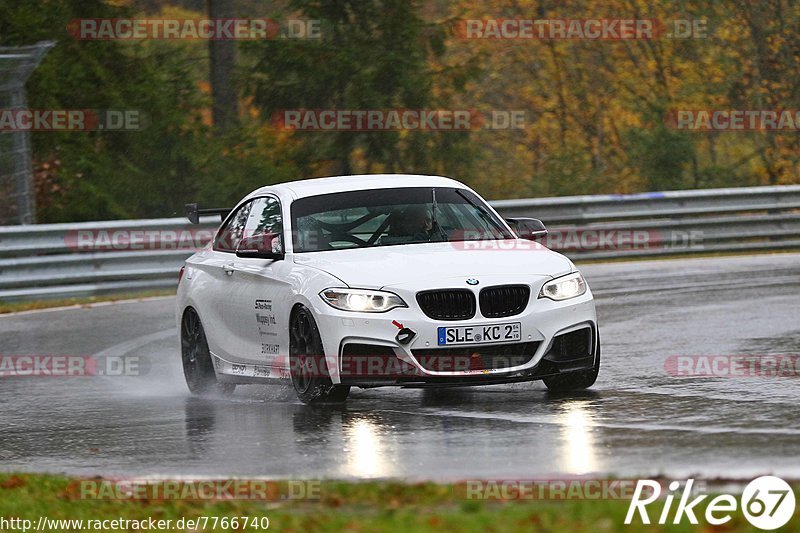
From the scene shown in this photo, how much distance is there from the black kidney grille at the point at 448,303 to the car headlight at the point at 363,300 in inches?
5.7

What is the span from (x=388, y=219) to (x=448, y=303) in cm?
142

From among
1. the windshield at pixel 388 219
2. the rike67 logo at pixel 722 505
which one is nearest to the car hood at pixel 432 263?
the windshield at pixel 388 219

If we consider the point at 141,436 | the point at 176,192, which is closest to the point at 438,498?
the point at 141,436

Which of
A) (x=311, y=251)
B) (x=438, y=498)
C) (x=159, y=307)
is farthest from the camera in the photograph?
(x=159, y=307)

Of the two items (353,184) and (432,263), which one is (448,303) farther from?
(353,184)

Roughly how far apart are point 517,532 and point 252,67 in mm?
27201

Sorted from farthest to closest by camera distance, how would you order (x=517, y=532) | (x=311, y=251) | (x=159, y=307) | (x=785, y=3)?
(x=785, y=3) < (x=159, y=307) < (x=311, y=251) < (x=517, y=532)

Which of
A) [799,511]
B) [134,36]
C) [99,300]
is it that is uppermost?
[134,36]

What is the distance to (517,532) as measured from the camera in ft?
20.9

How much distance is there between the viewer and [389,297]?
1055 centimetres

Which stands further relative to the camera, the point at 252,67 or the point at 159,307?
the point at 252,67

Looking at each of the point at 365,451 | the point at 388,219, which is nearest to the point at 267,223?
Result: the point at 388,219

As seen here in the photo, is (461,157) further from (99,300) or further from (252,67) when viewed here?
(99,300)

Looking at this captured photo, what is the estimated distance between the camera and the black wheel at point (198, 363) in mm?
12906
